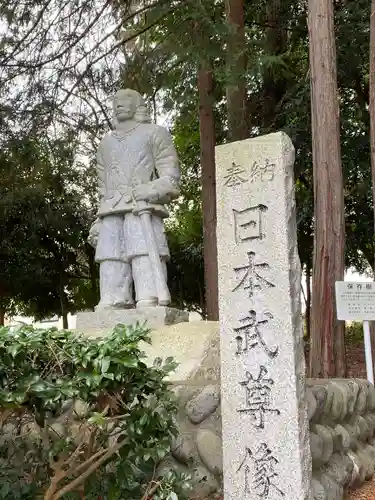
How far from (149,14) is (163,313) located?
595 centimetres

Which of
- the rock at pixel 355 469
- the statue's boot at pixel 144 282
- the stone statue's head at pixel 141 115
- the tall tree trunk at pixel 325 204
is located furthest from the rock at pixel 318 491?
the stone statue's head at pixel 141 115

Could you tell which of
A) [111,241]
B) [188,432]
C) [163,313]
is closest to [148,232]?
[111,241]

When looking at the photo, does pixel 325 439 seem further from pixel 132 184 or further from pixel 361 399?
pixel 132 184

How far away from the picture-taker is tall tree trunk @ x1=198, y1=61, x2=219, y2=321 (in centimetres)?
881

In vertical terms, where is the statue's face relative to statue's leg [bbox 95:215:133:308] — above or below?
above

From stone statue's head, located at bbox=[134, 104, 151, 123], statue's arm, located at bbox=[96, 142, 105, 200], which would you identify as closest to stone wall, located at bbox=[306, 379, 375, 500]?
statue's arm, located at bbox=[96, 142, 105, 200]

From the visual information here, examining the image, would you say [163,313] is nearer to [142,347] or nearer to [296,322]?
[142,347]

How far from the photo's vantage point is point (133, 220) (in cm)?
525

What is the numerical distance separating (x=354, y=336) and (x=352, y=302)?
9132 millimetres

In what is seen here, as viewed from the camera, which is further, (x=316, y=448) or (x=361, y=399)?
(x=361, y=399)

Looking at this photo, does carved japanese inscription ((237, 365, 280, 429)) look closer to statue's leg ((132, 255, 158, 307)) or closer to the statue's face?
statue's leg ((132, 255, 158, 307))

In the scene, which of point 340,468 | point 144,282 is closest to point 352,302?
point 340,468

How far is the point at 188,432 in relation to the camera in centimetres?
405

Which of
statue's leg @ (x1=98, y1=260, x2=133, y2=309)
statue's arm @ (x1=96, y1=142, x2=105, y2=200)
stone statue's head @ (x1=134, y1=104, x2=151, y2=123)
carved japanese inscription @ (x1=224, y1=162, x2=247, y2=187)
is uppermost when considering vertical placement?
stone statue's head @ (x1=134, y1=104, x2=151, y2=123)
